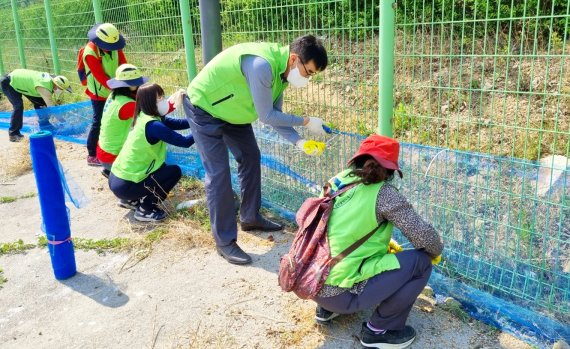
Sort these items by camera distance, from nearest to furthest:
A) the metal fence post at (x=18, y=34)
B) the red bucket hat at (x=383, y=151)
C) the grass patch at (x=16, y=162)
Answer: the red bucket hat at (x=383, y=151) → the grass patch at (x=16, y=162) → the metal fence post at (x=18, y=34)

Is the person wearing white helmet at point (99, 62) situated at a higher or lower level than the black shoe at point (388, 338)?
higher

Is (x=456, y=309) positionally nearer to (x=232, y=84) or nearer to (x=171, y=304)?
(x=171, y=304)

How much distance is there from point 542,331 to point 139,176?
3.16m

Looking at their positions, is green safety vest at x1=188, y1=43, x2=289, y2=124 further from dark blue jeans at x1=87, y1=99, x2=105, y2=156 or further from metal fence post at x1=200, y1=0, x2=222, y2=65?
dark blue jeans at x1=87, y1=99, x2=105, y2=156

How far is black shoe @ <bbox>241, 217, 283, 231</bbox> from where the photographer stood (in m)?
4.01

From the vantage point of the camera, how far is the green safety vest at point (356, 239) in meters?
2.40

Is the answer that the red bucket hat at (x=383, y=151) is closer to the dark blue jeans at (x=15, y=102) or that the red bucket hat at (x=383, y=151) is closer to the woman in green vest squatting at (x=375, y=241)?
the woman in green vest squatting at (x=375, y=241)

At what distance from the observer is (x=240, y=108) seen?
3367 mm

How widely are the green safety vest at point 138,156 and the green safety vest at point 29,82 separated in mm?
3463

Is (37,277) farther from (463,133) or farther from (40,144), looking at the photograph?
(463,133)

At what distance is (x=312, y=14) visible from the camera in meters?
3.52

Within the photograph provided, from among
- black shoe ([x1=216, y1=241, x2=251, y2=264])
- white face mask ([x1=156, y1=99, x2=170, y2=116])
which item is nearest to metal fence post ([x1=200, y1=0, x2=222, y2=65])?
white face mask ([x1=156, y1=99, x2=170, y2=116])

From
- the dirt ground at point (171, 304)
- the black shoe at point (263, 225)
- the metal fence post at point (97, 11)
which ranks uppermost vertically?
the metal fence post at point (97, 11)

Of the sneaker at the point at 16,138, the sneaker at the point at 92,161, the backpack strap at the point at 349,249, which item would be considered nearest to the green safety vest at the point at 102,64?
the sneaker at the point at 92,161
